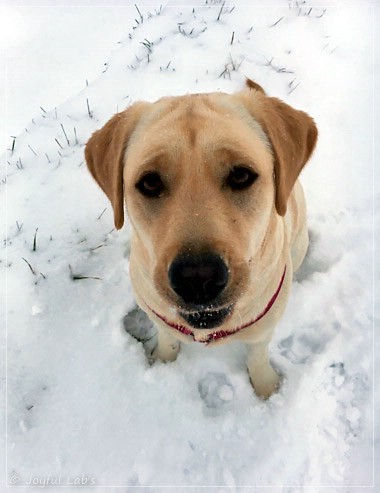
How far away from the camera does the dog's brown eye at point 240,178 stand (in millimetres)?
1983

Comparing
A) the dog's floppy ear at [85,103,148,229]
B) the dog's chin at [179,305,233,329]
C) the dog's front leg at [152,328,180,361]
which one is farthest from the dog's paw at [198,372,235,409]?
the dog's floppy ear at [85,103,148,229]

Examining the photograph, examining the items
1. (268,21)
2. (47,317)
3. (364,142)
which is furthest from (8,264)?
(268,21)

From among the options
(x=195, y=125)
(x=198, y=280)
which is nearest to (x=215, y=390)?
(x=198, y=280)

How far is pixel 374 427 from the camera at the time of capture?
2861mm

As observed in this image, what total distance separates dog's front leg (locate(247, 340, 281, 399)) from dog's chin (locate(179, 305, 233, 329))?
0.86 metres

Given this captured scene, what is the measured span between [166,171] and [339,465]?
6.89 ft

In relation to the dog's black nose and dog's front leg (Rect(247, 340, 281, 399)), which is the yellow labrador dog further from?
dog's front leg (Rect(247, 340, 281, 399))

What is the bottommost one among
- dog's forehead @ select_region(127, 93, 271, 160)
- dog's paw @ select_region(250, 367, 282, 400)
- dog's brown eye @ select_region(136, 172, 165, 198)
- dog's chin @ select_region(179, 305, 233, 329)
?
dog's paw @ select_region(250, 367, 282, 400)

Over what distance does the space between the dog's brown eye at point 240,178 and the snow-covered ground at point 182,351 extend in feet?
5.01

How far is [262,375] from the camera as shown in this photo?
293 centimetres

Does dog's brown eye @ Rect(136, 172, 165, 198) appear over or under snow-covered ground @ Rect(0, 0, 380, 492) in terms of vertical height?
over

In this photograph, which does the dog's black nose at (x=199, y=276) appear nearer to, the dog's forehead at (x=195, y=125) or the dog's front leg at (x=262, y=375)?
the dog's forehead at (x=195, y=125)

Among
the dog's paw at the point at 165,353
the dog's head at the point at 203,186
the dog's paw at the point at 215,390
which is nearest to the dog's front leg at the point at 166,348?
the dog's paw at the point at 165,353

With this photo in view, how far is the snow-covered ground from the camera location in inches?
111
